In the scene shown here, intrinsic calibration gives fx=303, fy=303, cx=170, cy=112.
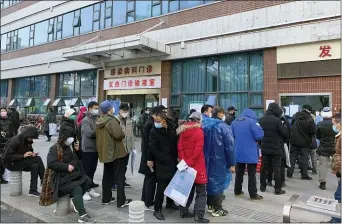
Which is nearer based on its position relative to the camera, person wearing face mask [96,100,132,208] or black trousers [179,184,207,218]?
black trousers [179,184,207,218]

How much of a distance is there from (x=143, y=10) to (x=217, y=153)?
12508mm

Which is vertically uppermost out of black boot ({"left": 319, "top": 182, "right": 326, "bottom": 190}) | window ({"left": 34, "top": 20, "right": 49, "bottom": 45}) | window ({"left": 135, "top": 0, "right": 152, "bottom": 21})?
window ({"left": 34, "top": 20, "right": 49, "bottom": 45})

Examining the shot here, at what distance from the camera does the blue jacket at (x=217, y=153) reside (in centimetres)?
471

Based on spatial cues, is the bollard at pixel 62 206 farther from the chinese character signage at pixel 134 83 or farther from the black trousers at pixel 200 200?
the chinese character signage at pixel 134 83

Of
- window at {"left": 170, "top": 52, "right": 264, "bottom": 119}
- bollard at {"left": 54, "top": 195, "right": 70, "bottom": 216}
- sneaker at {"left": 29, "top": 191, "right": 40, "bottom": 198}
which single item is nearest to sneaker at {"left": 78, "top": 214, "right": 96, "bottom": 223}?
bollard at {"left": 54, "top": 195, "right": 70, "bottom": 216}

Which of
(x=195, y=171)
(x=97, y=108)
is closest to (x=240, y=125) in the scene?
(x=195, y=171)

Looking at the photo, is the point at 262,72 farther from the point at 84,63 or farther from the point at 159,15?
the point at 84,63

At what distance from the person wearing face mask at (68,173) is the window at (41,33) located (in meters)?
19.3

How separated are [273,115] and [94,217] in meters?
3.96

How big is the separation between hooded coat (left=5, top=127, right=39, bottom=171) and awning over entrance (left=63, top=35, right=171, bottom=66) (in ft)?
26.7

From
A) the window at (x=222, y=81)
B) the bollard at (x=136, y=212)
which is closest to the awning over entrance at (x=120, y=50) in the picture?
the window at (x=222, y=81)

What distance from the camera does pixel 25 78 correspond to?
78.0 feet

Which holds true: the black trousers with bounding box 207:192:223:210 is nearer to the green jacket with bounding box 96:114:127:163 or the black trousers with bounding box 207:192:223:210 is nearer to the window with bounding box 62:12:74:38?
the green jacket with bounding box 96:114:127:163

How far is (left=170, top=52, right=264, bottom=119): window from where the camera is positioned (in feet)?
39.4
